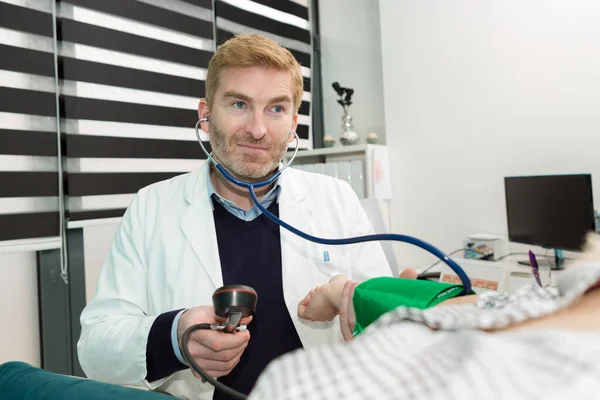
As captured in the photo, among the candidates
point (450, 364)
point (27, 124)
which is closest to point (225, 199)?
point (450, 364)

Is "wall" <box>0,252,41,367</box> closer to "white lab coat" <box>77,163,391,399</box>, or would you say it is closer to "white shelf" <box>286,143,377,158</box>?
"white lab coat" <box>77,163,391,399</box>

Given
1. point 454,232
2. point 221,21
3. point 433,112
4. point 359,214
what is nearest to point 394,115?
point 433,112

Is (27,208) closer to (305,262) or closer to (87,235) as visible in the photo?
(87,235)

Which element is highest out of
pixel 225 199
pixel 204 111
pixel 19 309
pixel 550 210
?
pixel 204 111

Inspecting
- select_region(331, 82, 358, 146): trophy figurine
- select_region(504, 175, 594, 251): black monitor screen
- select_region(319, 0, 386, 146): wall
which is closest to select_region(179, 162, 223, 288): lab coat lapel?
select_region(504, 175, 594, 251): black monitor screen

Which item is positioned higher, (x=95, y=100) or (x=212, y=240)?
(x=95, y=100)

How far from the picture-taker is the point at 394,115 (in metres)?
2.97

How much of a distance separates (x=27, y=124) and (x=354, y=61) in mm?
2311

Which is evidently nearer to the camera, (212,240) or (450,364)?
(450,364)

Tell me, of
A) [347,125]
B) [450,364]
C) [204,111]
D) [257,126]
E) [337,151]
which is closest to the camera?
[450,364]

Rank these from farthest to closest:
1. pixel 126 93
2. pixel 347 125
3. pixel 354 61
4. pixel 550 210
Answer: pixel 354 61 < pixel 347 125 < pixel 126 93 < pixel 550 210

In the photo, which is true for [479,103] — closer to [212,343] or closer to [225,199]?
[225,199]

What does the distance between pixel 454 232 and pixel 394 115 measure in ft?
2.83

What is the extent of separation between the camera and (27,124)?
1.96m
